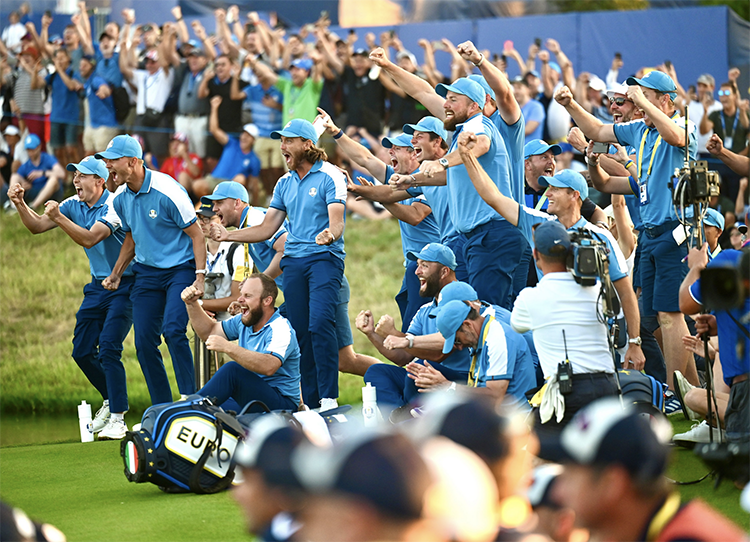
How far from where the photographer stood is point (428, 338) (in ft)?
21.9

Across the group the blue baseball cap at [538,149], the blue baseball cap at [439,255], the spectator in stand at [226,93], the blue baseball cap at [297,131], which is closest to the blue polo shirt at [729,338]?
the blue baseball cap at [439,255]

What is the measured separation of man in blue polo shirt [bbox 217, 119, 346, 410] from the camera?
7488 millimetres

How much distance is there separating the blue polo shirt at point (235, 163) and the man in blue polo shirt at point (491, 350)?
8860mm

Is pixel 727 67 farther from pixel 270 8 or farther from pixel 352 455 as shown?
pixel 352 455

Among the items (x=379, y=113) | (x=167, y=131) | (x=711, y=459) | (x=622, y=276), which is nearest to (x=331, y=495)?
(x=711, y=459)

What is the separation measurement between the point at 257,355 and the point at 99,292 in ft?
7.65

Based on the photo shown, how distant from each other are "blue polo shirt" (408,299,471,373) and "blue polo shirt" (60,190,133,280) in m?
2.68

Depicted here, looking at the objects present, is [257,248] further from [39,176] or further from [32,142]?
[39,176]

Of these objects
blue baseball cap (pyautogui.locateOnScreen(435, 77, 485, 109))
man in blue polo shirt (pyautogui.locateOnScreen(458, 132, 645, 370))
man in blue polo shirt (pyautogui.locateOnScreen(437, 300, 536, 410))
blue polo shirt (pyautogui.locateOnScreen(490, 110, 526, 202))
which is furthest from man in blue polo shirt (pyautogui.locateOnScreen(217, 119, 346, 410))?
man in blue polo shirt (pyautogui.locateOnScreen(458, 132, 645, 370))

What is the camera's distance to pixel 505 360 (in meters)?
6.00

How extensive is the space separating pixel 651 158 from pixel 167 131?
31.5 feet

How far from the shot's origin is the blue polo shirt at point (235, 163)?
48.0 feet

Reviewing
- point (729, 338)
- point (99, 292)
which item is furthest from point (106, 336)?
point (729, 338)

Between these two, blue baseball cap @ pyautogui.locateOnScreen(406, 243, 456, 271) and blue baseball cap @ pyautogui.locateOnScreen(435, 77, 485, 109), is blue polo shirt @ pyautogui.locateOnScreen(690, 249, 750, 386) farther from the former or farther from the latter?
blue baseball cap @ pyautogui.locateOnScreen(435, 77, 485, 109)
